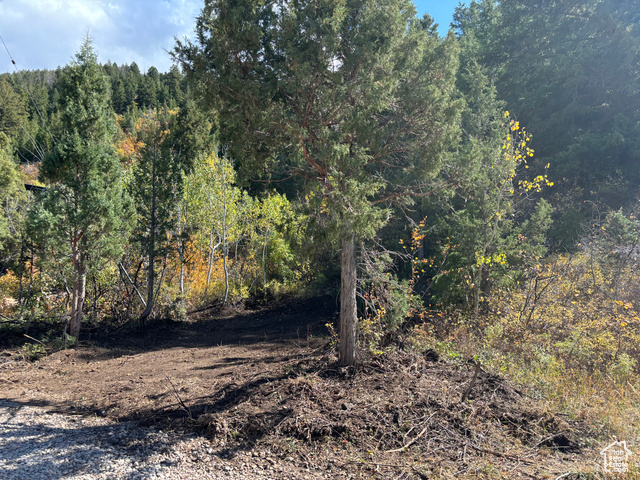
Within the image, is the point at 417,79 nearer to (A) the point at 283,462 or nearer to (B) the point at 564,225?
(A) the point at 283,462

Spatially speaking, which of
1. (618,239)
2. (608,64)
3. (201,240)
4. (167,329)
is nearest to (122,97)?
(201,240)

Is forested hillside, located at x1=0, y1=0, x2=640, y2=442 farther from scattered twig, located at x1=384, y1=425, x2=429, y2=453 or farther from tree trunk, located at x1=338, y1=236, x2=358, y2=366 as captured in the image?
scattered twig, located at x1=384, y1=425, x2=429, y2=453

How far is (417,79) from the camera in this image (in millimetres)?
5652

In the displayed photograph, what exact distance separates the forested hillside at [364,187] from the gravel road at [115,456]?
2.41 m

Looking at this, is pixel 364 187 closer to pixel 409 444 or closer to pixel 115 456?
pixel 409 444

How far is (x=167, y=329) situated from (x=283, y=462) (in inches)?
322

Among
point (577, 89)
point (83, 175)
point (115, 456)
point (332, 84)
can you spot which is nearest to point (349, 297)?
point (332, 84)

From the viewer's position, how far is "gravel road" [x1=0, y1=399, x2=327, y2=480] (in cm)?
389

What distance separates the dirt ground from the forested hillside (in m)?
0.96

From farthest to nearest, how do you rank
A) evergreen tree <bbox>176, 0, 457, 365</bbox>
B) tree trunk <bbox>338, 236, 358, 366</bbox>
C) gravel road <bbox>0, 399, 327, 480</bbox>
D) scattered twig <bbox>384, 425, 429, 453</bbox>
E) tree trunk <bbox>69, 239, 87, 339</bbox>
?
tree trunk <bbox>69, 239, 87, 339</bbox> → tree trunk <bbox>338, 236, 358, 366</bbox> → evergreen tree <bbox>176, 0, 457, 365</bbox> → scattered twig <bbox>384, 425, 429, 453</bbox> → gravel road <bbox>0, 399, 327, 480</bbox>

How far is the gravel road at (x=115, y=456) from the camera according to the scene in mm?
3889

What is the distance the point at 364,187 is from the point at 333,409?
2.95 metres

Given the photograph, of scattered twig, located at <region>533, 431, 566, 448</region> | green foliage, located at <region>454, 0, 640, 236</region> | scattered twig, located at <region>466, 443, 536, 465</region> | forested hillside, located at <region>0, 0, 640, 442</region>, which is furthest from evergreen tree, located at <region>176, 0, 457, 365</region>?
green foliage, located at <region>454, 0, 640, 236</region>

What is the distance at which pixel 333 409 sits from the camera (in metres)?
4.93
